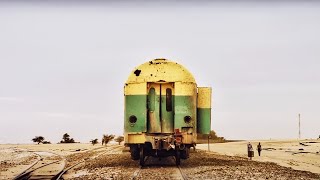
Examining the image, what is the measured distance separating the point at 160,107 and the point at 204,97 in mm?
2217

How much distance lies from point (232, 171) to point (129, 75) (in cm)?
592

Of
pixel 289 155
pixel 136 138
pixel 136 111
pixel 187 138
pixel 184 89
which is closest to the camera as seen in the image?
pixel 187 138

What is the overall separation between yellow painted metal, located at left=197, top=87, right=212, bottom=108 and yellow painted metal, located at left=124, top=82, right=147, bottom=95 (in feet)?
8.63

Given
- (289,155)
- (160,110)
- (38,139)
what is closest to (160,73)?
(160,110)

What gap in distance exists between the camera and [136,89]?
1755 centimetres

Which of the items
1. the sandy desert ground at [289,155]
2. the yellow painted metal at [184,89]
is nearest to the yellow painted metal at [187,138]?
the yellow painted metal at [184,89]

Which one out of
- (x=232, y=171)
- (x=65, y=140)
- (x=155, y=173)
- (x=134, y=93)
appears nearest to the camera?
(x=155, y=173)

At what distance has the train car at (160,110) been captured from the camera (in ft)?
56.2

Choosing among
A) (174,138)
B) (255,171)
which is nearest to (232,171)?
(255,171)

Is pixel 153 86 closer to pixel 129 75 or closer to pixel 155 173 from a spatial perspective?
pixel 129 75

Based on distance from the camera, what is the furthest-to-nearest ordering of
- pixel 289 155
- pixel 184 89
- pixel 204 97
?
1. pixel 289 155
2. pixel 204 97
3. pixel 184 89

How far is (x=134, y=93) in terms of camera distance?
17.5 m

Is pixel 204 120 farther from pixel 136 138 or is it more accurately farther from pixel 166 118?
pixel 136 138

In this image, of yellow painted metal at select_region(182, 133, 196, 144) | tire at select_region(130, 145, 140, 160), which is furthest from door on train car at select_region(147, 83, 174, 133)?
tire at select_region(130, 145, 140, 160)
